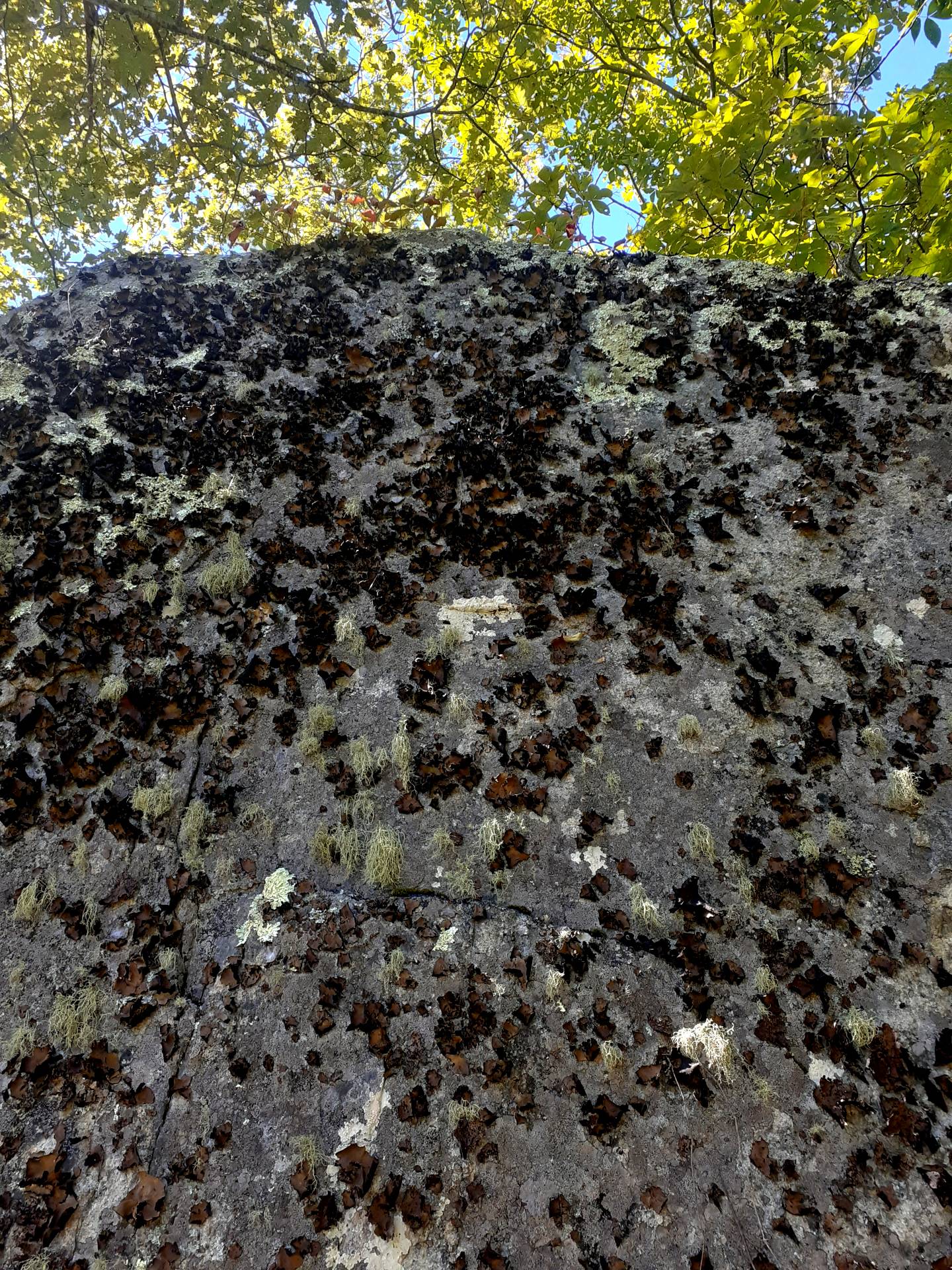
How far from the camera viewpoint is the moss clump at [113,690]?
3389mm

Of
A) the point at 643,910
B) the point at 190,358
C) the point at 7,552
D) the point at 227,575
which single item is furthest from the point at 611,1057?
the point at 190,358

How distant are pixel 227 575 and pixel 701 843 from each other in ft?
8.65

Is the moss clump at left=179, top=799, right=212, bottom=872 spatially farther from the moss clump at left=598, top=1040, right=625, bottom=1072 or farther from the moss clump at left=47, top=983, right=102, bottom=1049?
the moss clump at left=598, top=1040, right=625, bottom=1072

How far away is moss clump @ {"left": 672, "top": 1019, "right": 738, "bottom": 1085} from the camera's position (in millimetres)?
2424

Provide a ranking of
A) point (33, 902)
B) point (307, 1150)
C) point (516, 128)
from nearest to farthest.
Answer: point (307, 1150), point (33, 902), point (516, 128)

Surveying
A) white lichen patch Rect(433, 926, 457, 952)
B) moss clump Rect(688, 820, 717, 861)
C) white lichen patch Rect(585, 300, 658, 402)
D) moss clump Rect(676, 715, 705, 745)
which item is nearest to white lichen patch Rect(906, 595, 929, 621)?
moss clump Rect(676, 715, 705, 745)

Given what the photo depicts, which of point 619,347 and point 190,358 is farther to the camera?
point 190,358

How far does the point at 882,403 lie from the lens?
397 centimetres

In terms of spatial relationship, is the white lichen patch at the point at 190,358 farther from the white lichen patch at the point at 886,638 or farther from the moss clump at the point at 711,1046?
the moss clump at the point at 711,1046

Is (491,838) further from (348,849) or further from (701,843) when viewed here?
(701,843)

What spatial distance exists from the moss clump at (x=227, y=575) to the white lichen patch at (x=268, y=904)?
1527 millimetres

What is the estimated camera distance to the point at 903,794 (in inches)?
114

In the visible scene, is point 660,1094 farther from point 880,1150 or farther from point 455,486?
point 455,486

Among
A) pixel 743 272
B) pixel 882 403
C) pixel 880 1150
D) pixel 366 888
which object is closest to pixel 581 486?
pixel 882 403
